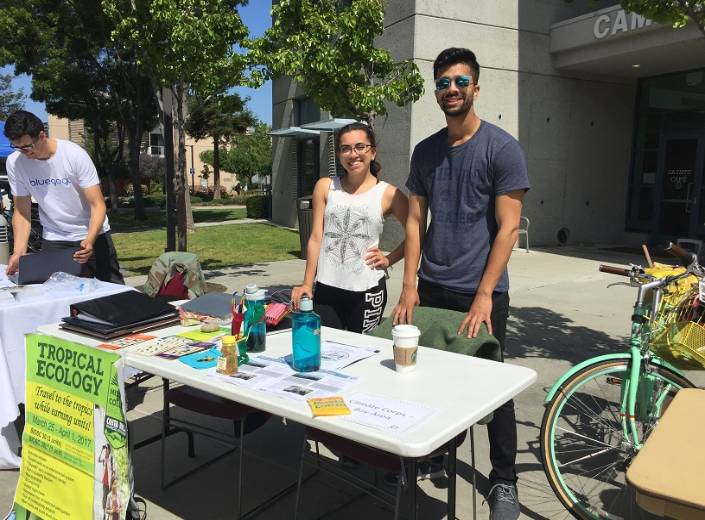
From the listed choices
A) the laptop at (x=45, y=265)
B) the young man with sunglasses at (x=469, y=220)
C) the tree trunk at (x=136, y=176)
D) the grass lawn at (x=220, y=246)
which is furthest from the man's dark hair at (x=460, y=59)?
the tree trunk at (x=136, y=176)

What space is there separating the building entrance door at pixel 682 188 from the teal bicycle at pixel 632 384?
37.2 ft

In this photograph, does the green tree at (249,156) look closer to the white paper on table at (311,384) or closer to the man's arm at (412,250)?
the man's arm at (412,250)

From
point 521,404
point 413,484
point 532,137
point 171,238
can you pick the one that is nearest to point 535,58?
point 532,137

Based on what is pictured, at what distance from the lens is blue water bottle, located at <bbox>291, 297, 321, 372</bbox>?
86.6 inches

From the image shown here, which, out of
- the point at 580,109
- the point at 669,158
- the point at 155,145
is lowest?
the point at 669,158

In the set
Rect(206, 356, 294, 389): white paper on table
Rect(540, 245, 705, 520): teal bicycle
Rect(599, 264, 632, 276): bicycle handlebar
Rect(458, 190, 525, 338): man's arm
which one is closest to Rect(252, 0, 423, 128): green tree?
Rect(599, 264, 632, 276): bicycle handlebar

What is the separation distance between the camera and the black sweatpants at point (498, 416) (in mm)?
2668

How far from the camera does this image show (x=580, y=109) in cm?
1348

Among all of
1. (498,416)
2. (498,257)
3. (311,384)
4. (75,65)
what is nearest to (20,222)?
(311,384)

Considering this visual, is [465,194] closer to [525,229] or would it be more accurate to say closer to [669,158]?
[525,229]

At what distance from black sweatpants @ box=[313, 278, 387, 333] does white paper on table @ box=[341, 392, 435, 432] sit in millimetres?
1238

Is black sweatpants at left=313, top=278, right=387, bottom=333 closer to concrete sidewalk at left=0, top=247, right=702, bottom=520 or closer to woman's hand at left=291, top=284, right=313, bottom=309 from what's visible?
woman's hand at left=291, top=284, right=313, bottom=309

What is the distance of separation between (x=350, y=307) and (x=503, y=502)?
125 cm

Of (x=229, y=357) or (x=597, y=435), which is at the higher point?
(x=229, y=357)
